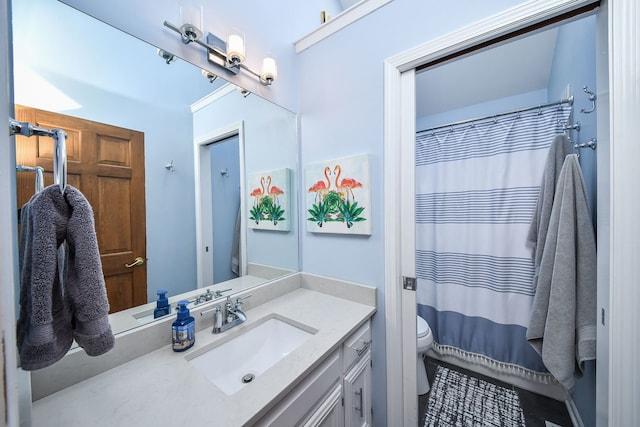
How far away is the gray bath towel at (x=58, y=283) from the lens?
0.41 m

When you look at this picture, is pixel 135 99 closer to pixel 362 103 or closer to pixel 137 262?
pixel 137 262

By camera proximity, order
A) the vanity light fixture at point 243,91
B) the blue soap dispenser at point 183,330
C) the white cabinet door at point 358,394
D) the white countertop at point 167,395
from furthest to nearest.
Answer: the vanity light fixture at point 243,91
the white cabinet door at point 358,394
the blue soap dispenser at point 183,330
the white countertop at point 167,395

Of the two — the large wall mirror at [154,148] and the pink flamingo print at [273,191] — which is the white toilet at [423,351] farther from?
the pink flamingo print at [273,191]

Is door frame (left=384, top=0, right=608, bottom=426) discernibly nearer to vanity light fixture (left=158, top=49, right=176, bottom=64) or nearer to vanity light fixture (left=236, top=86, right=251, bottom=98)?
vanity light fixture (left=236, top=86, right=251, bottom=98)

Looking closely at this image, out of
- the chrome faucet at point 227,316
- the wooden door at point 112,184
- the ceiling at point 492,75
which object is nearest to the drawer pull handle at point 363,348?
the chrome faucet at point 227,316

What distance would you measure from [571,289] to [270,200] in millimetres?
1571

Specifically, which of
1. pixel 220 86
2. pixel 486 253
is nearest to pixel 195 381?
pixel 220 86

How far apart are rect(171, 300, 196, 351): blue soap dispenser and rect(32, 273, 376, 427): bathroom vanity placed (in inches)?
1.0

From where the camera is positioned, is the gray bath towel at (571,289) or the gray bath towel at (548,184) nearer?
the gray bath towel at (571,289)

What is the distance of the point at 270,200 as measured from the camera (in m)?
1.38

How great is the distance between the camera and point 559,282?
1.08m

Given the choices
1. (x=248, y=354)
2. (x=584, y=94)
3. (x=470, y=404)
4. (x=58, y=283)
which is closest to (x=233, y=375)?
(x=248, y=354)

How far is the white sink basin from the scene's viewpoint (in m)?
0.84

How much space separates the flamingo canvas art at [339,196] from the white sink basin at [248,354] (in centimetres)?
55
